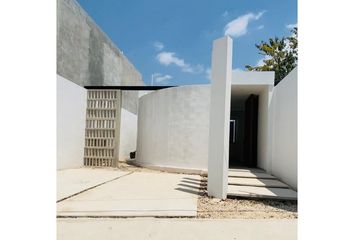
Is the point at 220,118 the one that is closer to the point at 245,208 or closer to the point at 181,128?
the point at 245,208

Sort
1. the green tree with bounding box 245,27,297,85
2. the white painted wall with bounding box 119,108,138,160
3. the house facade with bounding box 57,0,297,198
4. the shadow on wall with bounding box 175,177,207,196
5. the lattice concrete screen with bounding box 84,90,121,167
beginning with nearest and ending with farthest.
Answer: the house facade with bounding box 57,0,297,198, the shadow on wall with bounding box 175,177,207,196, the lattice concrete screen with bounding box 84,90,121,167, the white painted wall with bounding box 119,108,138,160, the green tree with bounding box 245,27,297,85

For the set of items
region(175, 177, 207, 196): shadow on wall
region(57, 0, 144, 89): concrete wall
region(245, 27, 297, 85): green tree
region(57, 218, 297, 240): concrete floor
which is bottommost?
region(175, 177, 207, 196): shadow on wall

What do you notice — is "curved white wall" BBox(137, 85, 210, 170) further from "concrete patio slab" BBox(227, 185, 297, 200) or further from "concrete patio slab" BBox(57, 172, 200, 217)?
"concrete patio slab" BBox(227, 185, 297, 200)

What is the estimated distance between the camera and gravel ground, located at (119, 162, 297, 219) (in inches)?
154

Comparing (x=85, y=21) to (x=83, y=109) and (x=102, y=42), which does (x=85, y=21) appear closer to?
(x=102, y=42)

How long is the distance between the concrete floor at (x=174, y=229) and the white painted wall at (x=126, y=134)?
1072 cm

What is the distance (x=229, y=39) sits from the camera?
5.17 meters

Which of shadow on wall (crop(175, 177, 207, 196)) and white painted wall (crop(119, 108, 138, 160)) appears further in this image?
white painted wall (crop(119, 108, 138, 160))

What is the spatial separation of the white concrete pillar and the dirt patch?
1.01 ft

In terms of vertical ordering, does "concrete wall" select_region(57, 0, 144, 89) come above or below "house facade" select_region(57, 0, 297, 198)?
above

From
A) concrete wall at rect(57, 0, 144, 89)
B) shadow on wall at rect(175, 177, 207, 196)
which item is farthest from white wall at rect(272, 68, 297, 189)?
concrete wall at rect(57, 0, 144, 89)

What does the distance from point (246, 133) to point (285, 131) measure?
198 inches
